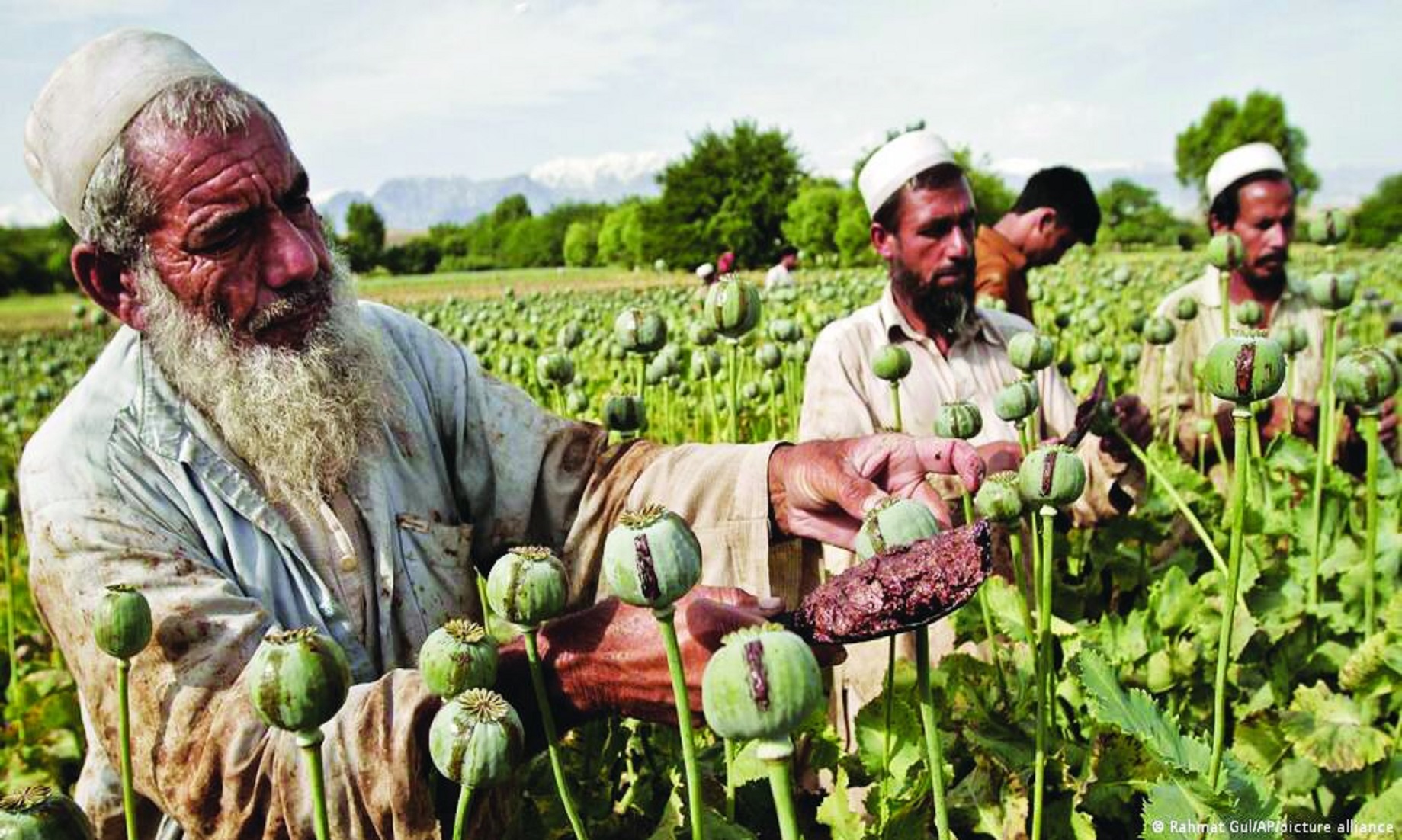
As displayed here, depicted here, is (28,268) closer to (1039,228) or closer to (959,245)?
(1039,228)

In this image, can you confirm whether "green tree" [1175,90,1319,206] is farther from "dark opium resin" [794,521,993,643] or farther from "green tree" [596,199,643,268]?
"dark opium resin" [794,521,993,643]

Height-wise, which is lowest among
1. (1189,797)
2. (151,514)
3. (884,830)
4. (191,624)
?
(884,830)

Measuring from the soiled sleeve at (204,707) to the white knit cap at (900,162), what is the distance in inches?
93.9

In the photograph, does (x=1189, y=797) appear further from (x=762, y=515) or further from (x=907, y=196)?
(x=907, y=196)

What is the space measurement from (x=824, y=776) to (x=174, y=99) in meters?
2.09

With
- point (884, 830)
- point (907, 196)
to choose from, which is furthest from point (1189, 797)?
point (907, 196)

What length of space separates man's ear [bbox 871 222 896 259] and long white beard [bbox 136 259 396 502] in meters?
2.00

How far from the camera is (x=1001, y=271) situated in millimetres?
4965

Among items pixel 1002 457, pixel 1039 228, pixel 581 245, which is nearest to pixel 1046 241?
pixel 1039 228

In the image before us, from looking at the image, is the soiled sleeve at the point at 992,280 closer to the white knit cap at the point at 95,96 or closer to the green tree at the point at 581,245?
the white knit cap at the point at 95,96

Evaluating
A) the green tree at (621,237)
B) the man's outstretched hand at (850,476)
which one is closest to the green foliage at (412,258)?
the green tree at (621,237)

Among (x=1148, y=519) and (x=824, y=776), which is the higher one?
(x=1148, y=519)

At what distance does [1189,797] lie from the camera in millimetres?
1298

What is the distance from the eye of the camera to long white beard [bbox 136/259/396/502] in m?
2.02
